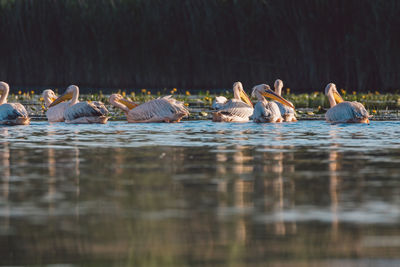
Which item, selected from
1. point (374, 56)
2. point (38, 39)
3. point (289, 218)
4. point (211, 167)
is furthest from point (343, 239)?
point (38, 39)

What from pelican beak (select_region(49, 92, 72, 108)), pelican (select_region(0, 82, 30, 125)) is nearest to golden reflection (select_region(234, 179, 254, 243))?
pelican (select_region(0, 82, 30, 125))

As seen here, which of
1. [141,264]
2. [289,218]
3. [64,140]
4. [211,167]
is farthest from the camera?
[64,140]

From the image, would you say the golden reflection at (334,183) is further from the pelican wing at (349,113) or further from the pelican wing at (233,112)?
the pelican wing at (233,112)

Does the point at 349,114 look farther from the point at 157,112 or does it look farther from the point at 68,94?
the point at 68,94

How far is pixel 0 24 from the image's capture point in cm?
3644

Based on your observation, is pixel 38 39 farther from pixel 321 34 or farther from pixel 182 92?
pixel 321 34

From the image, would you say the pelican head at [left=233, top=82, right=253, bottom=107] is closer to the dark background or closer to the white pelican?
the white pelican

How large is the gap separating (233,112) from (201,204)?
1285 centimetres

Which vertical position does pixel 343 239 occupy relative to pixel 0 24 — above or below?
below

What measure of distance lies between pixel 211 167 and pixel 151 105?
33.1 ft

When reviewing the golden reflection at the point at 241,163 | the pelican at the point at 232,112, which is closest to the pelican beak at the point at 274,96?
the pelican at the point at 232,112

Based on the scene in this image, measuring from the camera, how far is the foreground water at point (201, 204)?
552cm

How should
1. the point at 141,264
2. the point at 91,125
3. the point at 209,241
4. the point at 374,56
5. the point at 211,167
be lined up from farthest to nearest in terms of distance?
1. the point at 374,56
2. the point at 91,125
3. the point at 211,167
4. the point at 209,241
5. the point at 141,264

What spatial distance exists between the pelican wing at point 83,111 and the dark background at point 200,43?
589 inches
